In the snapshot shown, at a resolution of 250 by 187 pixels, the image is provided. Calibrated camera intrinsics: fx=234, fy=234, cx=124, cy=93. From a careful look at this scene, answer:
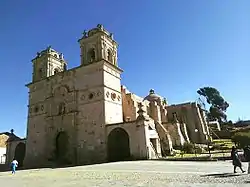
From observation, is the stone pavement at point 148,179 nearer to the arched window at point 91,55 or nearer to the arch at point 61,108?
the arch at point 61,108

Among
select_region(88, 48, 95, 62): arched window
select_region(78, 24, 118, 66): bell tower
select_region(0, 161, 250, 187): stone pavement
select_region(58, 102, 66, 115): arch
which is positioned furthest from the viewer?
select_region(88, 48, 95, 62): arched window

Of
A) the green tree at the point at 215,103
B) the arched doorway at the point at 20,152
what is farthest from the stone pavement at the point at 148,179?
the green tree at the point at 215,103

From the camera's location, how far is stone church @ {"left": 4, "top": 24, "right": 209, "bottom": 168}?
1007 inches

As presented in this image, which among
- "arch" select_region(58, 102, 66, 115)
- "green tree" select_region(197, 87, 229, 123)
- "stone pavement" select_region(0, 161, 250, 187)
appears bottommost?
"stone pavement" select_region(0, 161, 250, 187)

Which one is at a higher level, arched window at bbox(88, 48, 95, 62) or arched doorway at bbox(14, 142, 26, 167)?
arched window at bbox(88, 48, 95, 62)

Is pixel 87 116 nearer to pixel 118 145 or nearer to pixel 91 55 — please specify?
pixel 118 145

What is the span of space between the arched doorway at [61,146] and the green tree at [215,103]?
54.5 meters

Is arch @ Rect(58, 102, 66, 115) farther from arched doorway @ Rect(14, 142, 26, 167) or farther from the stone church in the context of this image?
arched doorway @ Rect(14, 142, 26, 167)

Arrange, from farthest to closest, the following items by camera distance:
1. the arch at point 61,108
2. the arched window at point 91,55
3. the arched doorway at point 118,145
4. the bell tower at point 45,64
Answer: the bell tower at point 45,64
the arched window at point 91,55
the arch at point 61,108
the arched doorway at point 118,145

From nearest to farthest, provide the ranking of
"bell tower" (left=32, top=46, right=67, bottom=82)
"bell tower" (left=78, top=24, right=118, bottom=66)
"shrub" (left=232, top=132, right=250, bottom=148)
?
"bell tower" (left=78, top=24, right=118, bottom=66) → "shrub" (left=232, top=132, right=250, bottom=148) → "bell tower" (left=32, top=46, right=67, bottom=82)

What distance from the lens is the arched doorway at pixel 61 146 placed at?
2895 centimetres

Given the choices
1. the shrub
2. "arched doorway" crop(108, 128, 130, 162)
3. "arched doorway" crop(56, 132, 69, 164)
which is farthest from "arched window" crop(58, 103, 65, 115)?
the shrub

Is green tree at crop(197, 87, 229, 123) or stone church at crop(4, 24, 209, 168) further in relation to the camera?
green tree at crop(197, 87, 229, 123)

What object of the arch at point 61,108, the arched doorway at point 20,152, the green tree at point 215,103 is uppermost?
the green tree at point 215,103
